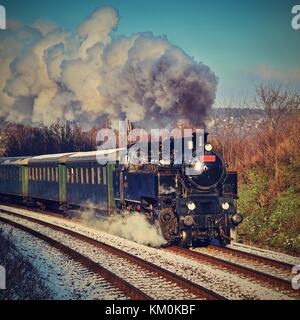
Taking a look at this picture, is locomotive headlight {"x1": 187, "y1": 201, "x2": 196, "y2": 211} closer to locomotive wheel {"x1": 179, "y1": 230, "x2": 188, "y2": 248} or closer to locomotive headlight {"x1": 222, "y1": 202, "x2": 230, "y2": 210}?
locomotive wheel {"x1": 179, "y1": 230, "x2": 188, "y2": 248}

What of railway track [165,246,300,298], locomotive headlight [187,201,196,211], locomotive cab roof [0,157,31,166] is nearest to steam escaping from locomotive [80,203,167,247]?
railway track [165,246,300,298]

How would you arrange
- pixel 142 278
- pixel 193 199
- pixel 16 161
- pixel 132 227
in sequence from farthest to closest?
pixel 16 161 → pixel 132 227 → pixel 193 199 → pixel 142 278

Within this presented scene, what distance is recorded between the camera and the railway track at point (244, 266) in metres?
9.18

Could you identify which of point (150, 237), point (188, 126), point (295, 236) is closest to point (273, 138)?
point (188, 126)

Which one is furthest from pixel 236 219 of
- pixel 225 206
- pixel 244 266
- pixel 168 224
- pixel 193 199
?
pixel 244 266

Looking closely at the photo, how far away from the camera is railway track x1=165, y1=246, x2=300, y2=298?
9180 millimetres

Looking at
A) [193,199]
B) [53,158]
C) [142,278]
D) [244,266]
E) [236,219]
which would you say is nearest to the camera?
[142,278]

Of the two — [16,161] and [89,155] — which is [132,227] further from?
[16,161]

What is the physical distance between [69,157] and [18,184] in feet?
26.2

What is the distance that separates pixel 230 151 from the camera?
68.0ft

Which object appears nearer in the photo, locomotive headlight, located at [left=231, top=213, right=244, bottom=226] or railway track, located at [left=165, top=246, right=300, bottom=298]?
railway track, located at [left=165, top=246, right=300, bottom=298]

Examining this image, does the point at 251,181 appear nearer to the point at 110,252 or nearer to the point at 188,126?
the point at 188,126

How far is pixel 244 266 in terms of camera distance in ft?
34.6

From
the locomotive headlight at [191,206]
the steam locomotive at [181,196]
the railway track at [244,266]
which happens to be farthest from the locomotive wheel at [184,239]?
the locomotive headlight at [191,206]
